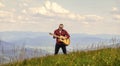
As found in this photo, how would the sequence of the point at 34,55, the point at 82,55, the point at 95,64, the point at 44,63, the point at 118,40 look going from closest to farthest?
the point at 95,64
the point at 44,63
the point at 82,55
the point at 34,55
the point at 118,40

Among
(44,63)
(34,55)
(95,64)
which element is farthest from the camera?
(34,55)

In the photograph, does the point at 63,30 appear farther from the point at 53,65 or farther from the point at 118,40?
the point at 53,65

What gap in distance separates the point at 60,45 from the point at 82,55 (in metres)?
6.46

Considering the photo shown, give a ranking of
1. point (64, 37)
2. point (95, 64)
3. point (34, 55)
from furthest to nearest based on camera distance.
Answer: point (64, 37) < point (34, 55) < point (95, 64)

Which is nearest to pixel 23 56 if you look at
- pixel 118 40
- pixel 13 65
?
pixel 13 65

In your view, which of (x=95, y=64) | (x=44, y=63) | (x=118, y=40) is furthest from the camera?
(x=118, y=40)

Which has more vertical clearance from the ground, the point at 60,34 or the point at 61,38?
the point at 60,34

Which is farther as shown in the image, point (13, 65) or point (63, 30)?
point (63, 30)

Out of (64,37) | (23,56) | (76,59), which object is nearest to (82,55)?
(76,59)

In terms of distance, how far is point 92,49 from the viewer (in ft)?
53.5

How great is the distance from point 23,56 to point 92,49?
148 inches

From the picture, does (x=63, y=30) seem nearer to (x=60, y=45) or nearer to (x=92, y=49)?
(x=60, y=45)

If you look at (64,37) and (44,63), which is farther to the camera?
(64,37)

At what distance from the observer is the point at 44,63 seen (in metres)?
12.2
